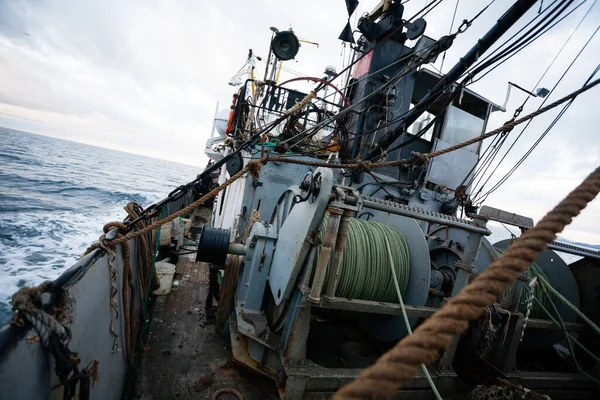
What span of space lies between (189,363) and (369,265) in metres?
2.57

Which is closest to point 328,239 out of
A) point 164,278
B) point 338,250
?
point 338,250

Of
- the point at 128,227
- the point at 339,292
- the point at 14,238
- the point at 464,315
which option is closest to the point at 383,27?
the point at 339,292

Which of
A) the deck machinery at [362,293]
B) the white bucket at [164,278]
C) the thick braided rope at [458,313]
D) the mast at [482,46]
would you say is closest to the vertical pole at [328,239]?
the deck machinery at [362,293]

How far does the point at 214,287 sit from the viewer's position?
176 inches

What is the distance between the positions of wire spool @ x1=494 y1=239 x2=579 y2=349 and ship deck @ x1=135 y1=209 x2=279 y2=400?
4.12 metres

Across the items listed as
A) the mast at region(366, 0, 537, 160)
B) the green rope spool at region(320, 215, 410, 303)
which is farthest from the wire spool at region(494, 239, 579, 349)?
the mast at region(366, 0, 537, 160)

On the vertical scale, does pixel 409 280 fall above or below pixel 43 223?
above

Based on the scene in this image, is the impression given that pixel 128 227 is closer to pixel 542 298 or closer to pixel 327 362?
pixel 327 362

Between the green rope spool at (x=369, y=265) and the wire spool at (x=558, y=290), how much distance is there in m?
2.45

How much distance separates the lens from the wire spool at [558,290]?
13.6 ft

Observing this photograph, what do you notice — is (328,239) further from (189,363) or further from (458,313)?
(189,363)

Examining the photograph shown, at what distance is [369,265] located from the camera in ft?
11.2

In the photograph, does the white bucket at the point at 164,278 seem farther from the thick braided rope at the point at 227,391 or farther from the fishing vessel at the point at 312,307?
the thick braided rope at the point at 227,391

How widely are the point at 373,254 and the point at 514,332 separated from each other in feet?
6.30
